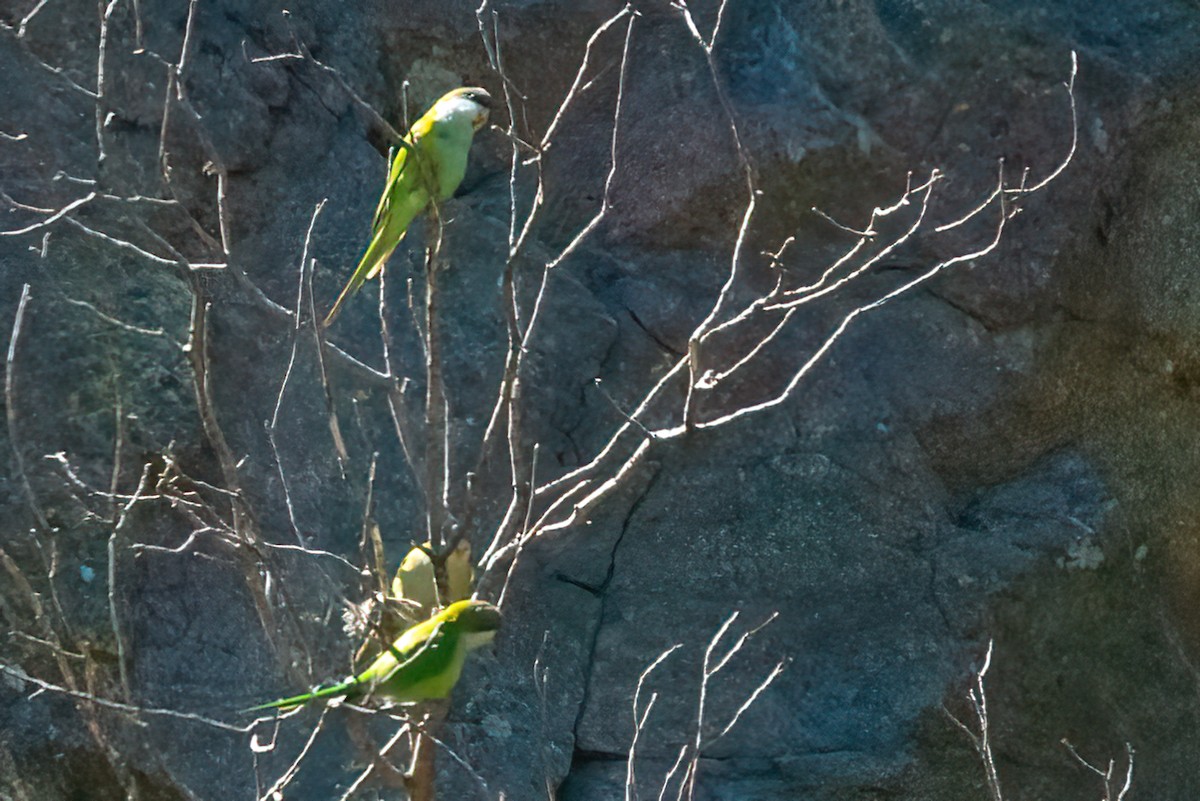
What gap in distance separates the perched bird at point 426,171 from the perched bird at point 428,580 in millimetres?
528

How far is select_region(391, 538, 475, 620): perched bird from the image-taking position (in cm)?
222

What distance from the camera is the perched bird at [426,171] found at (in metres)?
2.48

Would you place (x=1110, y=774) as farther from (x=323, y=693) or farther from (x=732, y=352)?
(x=323, y=693)

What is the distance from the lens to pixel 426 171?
8.01 ft

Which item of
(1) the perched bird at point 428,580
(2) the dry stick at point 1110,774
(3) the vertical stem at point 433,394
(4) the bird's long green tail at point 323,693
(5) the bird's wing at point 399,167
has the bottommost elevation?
(2) the dry stick at point 1110,774

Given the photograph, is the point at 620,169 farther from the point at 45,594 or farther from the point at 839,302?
the point at 45,594

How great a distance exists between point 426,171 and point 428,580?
75 centimetres

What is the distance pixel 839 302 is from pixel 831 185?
1.16 ft

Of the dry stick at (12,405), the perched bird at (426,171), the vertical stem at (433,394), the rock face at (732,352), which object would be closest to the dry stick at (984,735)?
the rock face at (732,352)

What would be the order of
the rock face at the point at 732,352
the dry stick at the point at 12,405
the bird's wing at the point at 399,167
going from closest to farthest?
1. the dry stick at the point at 12,405
2. the bird's wing at the point at 399,167
3. the rock face at the point at 732,352

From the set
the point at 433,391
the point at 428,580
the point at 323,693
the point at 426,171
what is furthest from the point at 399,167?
the point at 323,693

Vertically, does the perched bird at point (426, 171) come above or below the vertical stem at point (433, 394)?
above

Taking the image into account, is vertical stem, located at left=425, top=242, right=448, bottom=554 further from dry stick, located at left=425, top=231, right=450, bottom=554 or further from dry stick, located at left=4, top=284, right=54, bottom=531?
dry stick, located at left=4, top=284, right=54, bottom=531

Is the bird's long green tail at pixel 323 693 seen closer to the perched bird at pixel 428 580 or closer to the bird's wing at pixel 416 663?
the bird's wing at pixel 416 663
